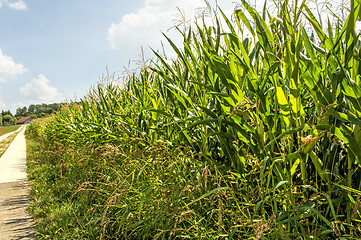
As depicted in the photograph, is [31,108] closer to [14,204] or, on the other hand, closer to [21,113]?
[21,113]

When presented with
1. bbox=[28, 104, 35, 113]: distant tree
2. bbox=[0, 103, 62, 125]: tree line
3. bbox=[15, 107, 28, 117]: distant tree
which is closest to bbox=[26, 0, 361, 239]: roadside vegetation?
bbox=[0, 103, 62, 125]: tree line

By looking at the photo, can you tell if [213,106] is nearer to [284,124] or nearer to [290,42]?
[284,124]

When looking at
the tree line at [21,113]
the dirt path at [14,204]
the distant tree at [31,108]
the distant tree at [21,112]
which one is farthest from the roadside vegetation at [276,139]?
the distant tree at [21,112]

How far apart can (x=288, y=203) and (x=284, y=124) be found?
1.34 feet

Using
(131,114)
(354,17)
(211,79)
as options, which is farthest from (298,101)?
(131,114)

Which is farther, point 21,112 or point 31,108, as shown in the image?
point 21,112

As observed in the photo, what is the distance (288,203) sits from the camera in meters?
1.46

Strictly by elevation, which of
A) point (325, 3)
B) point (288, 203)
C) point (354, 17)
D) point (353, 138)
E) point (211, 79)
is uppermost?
point (325, 3)

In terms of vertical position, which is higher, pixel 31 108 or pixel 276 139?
pixel 31 108

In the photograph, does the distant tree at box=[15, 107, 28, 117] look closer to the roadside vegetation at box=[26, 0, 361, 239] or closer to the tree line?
the tree line

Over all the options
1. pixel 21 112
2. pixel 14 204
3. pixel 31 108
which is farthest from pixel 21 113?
pixel 14 204

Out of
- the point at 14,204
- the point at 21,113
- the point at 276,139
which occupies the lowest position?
the point at 14,204

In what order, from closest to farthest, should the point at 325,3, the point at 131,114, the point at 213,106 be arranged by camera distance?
the point at 325,3 → the point at 213,106 → the point at 131,114

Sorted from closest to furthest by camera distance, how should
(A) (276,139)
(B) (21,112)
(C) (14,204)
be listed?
1. (A) (276,139)
2. (C) (14,204)
3. (B) (21,112)
